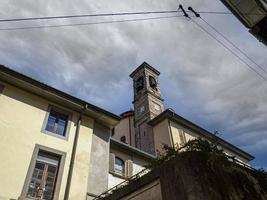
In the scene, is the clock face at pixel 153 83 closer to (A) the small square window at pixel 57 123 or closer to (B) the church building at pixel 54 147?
(B) the church building at pixel 54 147

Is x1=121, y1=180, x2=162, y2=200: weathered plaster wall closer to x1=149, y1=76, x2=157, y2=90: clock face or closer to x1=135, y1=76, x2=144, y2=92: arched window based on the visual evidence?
x1=135, y1=76, x2=144, y2=92: arched window

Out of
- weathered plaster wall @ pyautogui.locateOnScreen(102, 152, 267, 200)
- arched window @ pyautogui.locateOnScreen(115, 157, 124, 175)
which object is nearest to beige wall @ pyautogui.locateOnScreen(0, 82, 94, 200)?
arched window @ pyautogui.locateOnScreen(115, 157, 124, 175)

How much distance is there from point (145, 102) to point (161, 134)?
5.94 m

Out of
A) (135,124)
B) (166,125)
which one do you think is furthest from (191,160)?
Answer: (135,124)

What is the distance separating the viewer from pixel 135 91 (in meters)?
27.6

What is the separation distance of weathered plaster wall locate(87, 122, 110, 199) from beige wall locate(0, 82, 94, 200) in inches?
13.3

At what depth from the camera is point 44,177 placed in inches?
389

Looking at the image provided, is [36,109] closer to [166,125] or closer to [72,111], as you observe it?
[72,111]

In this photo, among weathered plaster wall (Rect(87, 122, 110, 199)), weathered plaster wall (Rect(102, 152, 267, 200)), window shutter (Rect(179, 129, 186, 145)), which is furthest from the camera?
window shutter (Rect(179, 129, 186, 145))

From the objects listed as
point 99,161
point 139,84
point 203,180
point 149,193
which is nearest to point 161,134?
point 99,161

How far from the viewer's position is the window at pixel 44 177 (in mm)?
9297

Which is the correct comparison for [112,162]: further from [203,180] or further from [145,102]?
[145,102]

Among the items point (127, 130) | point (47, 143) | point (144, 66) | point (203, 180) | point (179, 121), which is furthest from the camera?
point (144, 66)

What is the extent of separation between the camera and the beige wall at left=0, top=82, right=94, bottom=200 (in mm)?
8867
